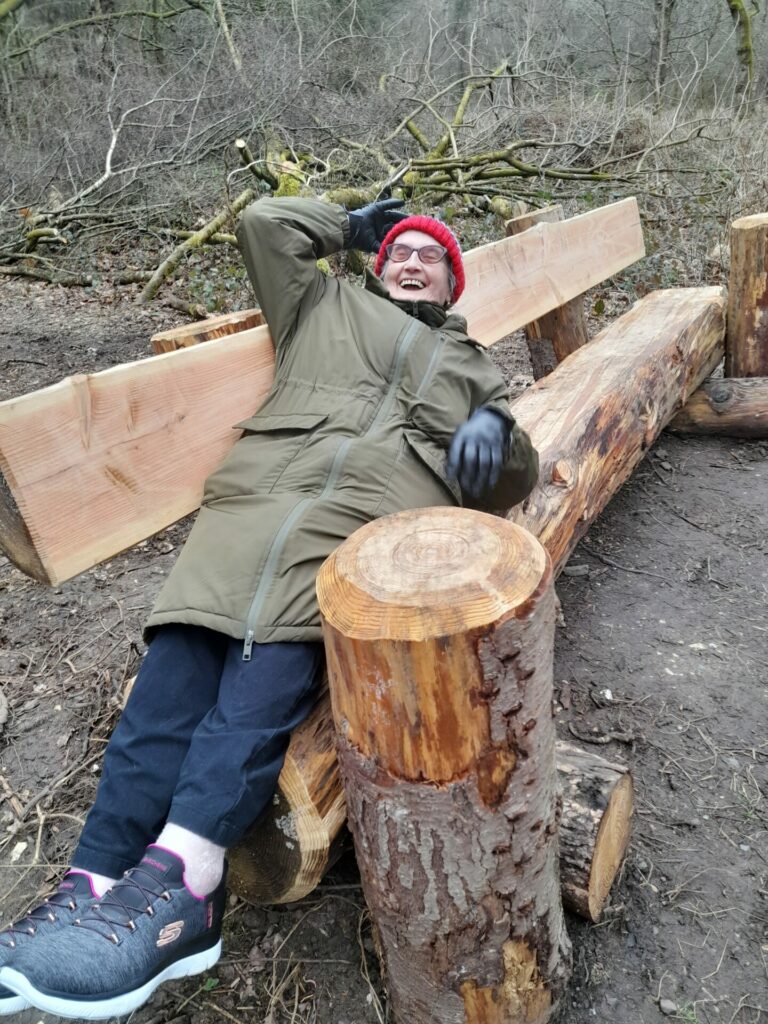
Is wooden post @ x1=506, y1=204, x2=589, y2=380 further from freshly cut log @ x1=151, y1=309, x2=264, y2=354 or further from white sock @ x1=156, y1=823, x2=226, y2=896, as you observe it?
white sock @ x1=156, y1=823, x2=226, y2=896

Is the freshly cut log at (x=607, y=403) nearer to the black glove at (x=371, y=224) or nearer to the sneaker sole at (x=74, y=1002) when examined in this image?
the sneaker sole at (x=74, y=1002)

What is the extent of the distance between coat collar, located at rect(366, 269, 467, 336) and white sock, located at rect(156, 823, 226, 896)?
1.56m

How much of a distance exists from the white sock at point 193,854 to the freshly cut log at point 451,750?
29 centimetres

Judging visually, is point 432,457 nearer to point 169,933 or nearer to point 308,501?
point 308,501

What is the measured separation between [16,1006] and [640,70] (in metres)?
15.3

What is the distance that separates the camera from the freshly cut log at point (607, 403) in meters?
2.52

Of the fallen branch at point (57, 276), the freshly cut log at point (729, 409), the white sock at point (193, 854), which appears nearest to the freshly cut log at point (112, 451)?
the white sock at point (193, 854)

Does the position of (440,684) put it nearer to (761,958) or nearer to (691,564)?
(761,958)

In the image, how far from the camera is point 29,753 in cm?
236

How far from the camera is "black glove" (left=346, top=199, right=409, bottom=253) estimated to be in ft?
7.77

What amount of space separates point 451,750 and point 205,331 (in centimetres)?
147

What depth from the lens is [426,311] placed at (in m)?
2.33

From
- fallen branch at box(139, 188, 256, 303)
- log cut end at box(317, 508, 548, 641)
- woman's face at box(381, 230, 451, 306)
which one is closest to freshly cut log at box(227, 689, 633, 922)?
log cut end at box(317, 508, 548, 641)

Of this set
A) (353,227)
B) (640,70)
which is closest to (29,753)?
(353,227)
